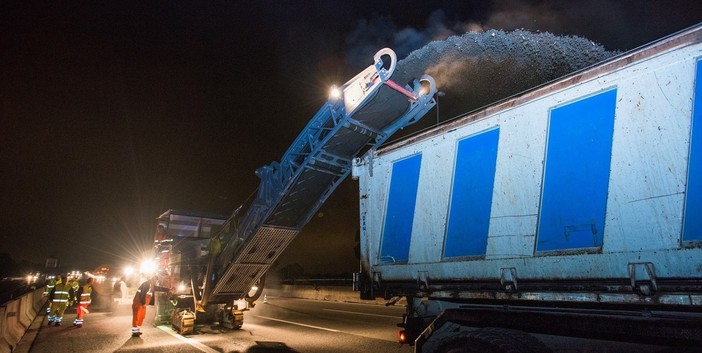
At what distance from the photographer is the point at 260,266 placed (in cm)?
953

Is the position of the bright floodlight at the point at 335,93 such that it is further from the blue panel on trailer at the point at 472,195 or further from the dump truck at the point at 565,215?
the blue panel on trailer at the point at 472,195

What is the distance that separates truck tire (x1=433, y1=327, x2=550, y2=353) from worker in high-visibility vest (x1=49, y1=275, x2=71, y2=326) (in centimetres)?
1232

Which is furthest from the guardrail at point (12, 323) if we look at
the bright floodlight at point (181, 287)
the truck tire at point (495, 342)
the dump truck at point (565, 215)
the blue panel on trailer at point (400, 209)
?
the truck tire at point (495, 342)

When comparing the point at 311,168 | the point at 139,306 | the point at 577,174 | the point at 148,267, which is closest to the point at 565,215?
the point at 577,174

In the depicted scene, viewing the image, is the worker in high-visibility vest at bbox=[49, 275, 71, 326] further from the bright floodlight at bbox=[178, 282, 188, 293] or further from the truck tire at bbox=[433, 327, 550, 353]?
the truck tire at bbox=[433, 327, 550, 353]

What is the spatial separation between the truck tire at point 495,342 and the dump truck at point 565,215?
1cm

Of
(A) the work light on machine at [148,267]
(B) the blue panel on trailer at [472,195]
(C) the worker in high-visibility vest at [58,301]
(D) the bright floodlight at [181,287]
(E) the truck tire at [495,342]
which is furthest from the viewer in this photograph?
(A) the work light on machine at [148,267]

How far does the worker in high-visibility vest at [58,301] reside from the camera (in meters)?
11.8

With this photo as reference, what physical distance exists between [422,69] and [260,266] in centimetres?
573

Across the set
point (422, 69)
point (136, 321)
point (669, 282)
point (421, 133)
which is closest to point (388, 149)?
point (421, 133)

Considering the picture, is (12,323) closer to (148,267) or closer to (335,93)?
(148,267)

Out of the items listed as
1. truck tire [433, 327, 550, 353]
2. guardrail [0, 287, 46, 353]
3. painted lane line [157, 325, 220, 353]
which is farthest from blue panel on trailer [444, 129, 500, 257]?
guardrail [0, 287, 46, 353]

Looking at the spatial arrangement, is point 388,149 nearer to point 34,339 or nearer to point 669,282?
point 669,282

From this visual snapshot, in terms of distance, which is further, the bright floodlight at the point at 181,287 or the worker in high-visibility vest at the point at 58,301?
the worker in high-visibility vest at the point at 58,301
